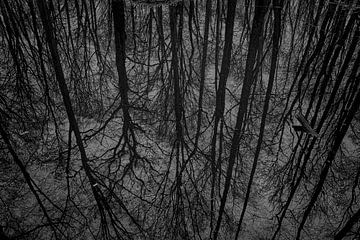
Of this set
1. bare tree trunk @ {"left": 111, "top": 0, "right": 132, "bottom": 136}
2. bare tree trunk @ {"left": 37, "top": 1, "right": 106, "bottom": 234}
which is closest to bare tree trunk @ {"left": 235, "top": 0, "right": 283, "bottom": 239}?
bare tree trunk @ {"left": 37, "top": 1, "right": 106, "bottom": 234}

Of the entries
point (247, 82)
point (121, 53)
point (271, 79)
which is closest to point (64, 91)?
point (121, 53)

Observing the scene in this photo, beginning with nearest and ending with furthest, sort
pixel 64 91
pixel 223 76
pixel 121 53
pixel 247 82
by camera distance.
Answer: pixel 64 91
pixel 247 82
pixel 223 76
pixel 121 53

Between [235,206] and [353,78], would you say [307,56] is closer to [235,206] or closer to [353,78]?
[353,78]

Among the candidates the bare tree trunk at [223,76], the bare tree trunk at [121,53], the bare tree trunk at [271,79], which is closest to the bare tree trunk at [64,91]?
the bare tree trunk at [121,53]

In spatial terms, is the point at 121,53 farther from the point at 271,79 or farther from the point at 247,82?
the point at 271,79

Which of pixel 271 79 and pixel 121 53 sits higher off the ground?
pixel 121 53

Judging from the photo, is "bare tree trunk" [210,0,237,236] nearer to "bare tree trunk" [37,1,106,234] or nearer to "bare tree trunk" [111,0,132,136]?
"bare tree trunk" [111,0,132,136]

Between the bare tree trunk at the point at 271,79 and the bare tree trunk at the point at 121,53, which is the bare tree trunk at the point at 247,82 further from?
the bare tree trunk at the point at 121,53

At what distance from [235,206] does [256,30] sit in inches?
123

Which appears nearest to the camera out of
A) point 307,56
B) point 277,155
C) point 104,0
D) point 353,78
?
point 277,155

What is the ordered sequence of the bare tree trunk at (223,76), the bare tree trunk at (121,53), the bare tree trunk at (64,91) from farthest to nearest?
the bare tree trunk at (121,53), the bare tree trunk at (223,76), the bare tree trunk at (64,91)

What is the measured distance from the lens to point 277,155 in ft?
11.0

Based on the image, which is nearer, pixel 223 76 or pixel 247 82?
pixel 247 82

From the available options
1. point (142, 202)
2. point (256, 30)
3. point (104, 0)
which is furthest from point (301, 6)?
point (142, 202)
